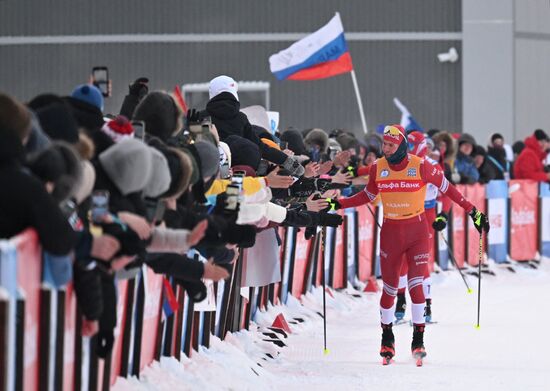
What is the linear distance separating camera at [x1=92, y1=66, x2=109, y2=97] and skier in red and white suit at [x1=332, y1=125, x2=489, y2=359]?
2.30 metres

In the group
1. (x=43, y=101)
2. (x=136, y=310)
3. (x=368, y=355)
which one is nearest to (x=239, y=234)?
(x=136, y=310)

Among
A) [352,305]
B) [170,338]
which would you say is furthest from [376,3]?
[170,338]

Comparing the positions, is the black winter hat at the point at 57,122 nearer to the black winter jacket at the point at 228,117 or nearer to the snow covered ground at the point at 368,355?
the snow covered ground at the point at 368,355

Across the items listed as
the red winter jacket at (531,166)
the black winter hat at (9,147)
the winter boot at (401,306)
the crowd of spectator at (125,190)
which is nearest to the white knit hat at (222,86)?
the crowd of spectator at (125,190)

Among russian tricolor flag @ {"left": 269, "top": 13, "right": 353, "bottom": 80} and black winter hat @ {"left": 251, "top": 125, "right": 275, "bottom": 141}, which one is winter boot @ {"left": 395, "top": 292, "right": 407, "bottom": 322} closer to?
black winter hat @ {"left": 251, "top": 125, "right": 275, "bottom": 141}

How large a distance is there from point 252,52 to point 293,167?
2334 cm

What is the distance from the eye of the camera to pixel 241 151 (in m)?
9.73

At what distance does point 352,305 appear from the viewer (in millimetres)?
15023

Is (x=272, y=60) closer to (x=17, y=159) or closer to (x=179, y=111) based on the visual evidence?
(x=179, y=111)

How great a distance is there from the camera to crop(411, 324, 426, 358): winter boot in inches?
421

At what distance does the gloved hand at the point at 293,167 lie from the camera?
10.5 m

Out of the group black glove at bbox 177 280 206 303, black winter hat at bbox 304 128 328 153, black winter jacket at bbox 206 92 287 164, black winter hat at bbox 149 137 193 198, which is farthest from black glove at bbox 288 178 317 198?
black winter hat at bbox 149 137 193 198

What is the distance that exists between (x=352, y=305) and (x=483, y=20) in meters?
19.2

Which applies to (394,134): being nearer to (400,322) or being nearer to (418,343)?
(418,343)
